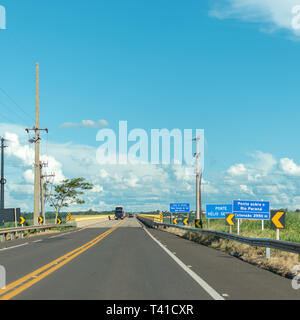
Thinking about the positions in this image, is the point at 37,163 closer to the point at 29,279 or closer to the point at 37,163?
the point at 37,163

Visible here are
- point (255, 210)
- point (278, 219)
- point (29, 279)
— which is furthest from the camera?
point (255, 210)

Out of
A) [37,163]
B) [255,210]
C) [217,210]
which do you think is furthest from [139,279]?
[37,163]

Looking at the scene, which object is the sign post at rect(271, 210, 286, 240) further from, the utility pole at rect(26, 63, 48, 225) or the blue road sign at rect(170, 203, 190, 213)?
the blue road sign at rect(170, 203, 190, 213)

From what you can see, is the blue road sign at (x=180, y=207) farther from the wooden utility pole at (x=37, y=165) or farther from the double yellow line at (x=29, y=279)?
the double yellow line at (x=29, y=279)

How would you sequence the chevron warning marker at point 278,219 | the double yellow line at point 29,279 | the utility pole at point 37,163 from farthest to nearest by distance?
the utility pole at point 37,163, the chevron warning marker at point 278,219, the double yellow line at point 29,279

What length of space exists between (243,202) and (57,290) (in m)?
15.2

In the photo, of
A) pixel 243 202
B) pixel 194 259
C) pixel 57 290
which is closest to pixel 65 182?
pixel 243 202

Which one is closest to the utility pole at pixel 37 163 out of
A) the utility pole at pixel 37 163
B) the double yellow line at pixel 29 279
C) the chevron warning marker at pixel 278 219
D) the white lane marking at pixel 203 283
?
the utility pole at pixel 37 163

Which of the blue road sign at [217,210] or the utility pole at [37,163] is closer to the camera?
the blue road sign at [217,210]

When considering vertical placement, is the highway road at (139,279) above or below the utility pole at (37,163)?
below

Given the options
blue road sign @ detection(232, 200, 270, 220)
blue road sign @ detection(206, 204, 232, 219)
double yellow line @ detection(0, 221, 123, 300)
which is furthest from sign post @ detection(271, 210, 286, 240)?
blue road sign @ detection(206, 204, 232, 219)

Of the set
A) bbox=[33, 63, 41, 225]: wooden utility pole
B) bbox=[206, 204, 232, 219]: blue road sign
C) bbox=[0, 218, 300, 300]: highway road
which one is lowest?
bbox=[0, 218, 300, 300]: highway road

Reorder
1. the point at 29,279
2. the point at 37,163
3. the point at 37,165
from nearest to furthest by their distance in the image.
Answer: the point at 29,279, the point at 37,165, the point at 37,163
